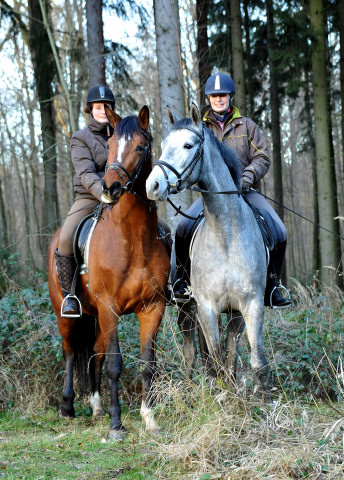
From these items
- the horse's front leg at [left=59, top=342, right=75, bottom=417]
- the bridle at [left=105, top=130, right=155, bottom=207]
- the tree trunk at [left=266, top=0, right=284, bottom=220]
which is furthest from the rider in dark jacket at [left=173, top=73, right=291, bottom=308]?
the tree trunk at [left=266, top=0, right=284, bottom=220]

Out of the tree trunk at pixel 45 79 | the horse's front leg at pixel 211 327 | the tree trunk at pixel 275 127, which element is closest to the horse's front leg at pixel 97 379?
the horse's front leg at pixel 211 327

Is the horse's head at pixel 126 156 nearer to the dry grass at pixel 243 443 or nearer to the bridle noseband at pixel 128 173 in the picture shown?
the bridle noseband at pixel 128 173

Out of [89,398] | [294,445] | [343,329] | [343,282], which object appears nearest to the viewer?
[294,445]

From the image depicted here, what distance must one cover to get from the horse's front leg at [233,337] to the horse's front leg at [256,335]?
465mm

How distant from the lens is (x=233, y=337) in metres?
5.78

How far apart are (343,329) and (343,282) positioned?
312 inches

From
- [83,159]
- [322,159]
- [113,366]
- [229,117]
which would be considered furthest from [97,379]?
[322,159]

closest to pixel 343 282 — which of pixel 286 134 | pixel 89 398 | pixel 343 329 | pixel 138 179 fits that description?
pixel 343 329

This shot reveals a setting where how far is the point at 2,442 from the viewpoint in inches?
219

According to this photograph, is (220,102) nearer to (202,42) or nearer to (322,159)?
(322,159)

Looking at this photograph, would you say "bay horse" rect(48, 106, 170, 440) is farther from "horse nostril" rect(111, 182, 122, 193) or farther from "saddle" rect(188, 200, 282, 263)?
"saddle" rect(188, 200, 282, 263)

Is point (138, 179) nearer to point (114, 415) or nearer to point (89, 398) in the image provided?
point (114, 415)

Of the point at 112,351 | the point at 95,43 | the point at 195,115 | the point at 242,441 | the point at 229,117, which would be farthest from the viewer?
the point at 95,43

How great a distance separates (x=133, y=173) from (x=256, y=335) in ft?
6.17
